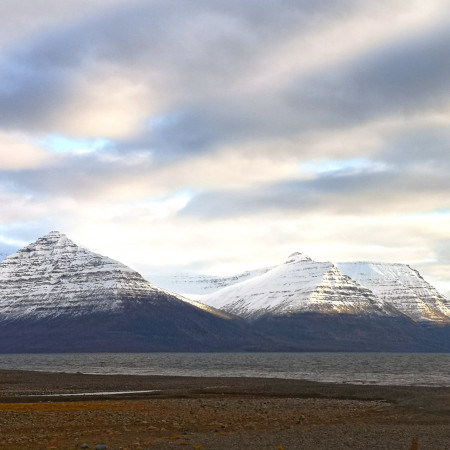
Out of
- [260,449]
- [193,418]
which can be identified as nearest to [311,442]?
[260,449]

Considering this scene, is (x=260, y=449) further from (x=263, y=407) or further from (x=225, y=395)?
(x=225, y=395)

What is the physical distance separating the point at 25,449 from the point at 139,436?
843 cm

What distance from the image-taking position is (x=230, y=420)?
2438 inches

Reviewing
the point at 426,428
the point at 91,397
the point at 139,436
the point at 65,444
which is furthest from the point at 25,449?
the point at 91,397

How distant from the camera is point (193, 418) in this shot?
62.7 metres

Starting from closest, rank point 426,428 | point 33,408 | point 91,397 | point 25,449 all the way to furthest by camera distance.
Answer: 1. point 25,449
2. point 426,428
3. point 33,408
4. point 91,397

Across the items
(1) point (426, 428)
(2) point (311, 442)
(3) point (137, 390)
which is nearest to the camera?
(2) point (311, 442)

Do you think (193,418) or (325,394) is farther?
(325,394)

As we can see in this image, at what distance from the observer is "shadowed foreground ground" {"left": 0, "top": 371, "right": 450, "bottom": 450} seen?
163 ft

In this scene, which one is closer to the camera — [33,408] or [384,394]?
[33,408]

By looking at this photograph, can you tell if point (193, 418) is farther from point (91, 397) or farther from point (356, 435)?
point (91, 397)

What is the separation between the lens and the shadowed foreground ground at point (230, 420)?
163 ft

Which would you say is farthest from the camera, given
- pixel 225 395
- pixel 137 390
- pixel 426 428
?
pixel 137 390

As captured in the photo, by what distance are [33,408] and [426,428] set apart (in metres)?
34.1
